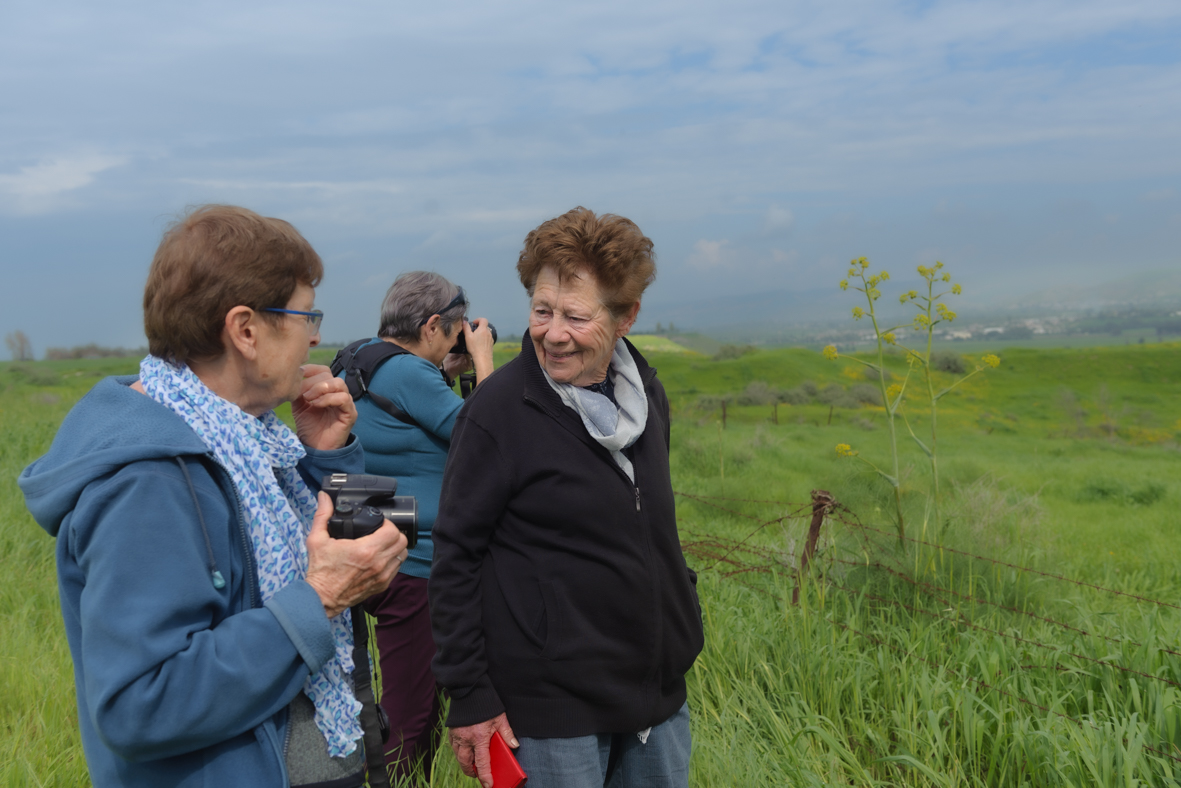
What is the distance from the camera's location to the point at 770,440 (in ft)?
55.4

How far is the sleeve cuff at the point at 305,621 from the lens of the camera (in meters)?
1.31

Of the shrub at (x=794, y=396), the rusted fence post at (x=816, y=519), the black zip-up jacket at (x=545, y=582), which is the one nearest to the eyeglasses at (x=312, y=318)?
the black zip-up jacket at (x=545, y=582)

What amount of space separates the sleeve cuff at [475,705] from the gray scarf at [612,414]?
0.67 metres

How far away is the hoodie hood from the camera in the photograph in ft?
3.91

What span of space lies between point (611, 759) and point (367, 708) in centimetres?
82

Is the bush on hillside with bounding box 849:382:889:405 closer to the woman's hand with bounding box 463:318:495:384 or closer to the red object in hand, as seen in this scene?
the woman's hand with bounding box 463:318:495:384

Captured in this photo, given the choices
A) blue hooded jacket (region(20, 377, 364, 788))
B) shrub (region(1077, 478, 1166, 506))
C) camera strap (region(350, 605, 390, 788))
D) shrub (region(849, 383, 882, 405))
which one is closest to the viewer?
blue hooded jacket (region(20, 377, 364, 788))

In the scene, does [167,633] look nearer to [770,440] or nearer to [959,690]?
[959,690]

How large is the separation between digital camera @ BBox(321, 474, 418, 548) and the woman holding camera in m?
1.40

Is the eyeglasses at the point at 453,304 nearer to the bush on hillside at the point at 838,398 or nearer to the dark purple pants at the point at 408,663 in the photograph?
the dark purple pants at the point at 408,663

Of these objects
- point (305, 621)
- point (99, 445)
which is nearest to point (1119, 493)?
point (305, 621)

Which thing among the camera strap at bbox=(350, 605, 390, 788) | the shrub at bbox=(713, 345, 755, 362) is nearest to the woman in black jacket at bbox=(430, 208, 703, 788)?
the camera strap at bbox=(350, 605, 390, 788)

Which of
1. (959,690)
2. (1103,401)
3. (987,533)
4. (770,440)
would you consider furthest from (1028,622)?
(1103,401)

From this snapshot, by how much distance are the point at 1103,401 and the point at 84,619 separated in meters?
56.7
